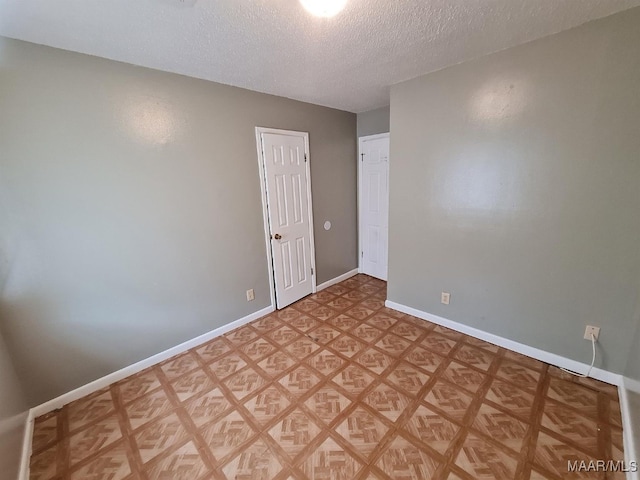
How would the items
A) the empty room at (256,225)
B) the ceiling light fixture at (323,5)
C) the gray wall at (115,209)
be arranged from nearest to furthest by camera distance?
the ceiling light fixture at (323,5), the empty room at (256,225), the gray wall at (115,209)

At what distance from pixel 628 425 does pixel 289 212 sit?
10.2 feet

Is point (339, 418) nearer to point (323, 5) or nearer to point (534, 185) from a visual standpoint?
point (534, 185)

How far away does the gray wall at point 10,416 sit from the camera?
1340 mm

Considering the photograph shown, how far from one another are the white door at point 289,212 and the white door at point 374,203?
39.7 inches

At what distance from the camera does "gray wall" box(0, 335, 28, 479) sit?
134 cm

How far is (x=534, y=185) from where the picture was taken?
2020 millimetres

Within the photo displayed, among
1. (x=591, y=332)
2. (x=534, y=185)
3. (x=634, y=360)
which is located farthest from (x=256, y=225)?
(x=634, y=360)

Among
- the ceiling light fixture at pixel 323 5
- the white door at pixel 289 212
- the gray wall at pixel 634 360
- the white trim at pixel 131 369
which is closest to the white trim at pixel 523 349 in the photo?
the gray wall at pixel 634 360

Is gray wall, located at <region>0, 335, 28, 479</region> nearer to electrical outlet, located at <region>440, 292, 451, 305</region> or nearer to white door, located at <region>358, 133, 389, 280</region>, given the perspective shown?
electrical outlet, located at <region>440, 292, 451, 305</region>

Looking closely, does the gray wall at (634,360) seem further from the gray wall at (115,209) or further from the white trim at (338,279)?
the gray wall at (115,209)

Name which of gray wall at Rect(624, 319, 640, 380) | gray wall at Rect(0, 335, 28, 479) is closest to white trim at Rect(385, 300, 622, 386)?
gray wall at Rect(624, 319, 640, 380)

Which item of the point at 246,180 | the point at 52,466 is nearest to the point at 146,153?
the point at 246,180

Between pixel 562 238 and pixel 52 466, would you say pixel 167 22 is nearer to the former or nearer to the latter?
pixel 52 466

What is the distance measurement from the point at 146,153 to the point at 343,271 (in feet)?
9.60
